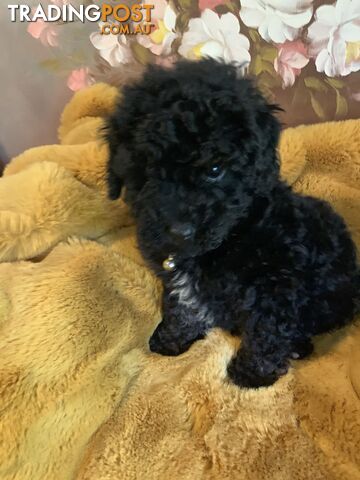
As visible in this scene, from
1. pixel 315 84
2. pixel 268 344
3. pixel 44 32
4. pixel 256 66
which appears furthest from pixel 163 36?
pixel 268 344

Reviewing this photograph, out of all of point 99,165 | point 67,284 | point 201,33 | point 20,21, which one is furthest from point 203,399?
point 20,21

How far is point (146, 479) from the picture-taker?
4.62ft

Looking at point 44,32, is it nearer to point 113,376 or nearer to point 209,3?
point 209,3

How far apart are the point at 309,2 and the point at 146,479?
5.35 feet

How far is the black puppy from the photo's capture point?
1.26 m

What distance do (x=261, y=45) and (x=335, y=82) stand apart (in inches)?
12.2

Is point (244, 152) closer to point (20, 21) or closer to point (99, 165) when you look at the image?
point (99, 165)

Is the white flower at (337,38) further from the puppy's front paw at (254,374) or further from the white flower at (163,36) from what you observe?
the puppy's front paw at (254,374)

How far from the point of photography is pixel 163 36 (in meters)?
2.03

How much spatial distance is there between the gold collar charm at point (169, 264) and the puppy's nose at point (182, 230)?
20 centimetres

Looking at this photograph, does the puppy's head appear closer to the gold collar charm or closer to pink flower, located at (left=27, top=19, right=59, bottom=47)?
the gold collar charm

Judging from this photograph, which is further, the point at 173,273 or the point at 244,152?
the point at 173,273

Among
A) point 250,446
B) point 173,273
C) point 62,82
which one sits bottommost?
Answer: point 250,446

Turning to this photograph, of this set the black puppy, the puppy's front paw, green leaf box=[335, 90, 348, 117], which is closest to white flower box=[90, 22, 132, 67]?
the black puppy
